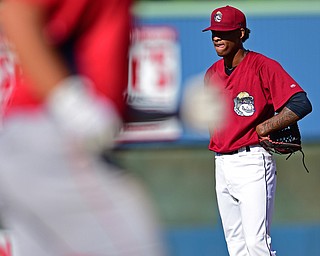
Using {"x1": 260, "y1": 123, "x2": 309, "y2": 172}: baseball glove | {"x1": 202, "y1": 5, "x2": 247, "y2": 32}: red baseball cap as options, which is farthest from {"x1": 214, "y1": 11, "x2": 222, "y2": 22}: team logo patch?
{"x1": 260, "y1": 123, "x2": 309, "y2": 172}: baseball glove

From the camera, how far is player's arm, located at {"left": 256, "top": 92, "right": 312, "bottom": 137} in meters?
5.67

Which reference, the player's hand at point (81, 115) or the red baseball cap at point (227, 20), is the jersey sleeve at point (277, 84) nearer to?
the red baseball cap at point (227, 20)

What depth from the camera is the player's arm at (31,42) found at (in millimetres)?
2223

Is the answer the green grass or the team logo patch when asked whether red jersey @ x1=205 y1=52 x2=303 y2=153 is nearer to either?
the team logo patch

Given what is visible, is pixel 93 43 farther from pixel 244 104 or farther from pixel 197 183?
pixel 197 183

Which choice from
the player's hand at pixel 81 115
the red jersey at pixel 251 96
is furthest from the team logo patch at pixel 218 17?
the player's hand at pixel 81 115

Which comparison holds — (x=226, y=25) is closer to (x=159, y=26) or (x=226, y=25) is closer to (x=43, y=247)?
(x=159, y=26)

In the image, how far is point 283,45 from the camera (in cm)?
905

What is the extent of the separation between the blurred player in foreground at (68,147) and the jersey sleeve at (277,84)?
11.3ft

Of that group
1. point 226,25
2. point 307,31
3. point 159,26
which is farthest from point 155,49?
point 226,25

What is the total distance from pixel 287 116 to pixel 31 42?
3.59 m

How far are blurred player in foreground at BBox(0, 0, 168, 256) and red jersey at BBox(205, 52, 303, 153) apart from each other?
344 cm

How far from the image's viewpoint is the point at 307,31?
9102 mm

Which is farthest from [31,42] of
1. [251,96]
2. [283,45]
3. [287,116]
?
[283,45]
